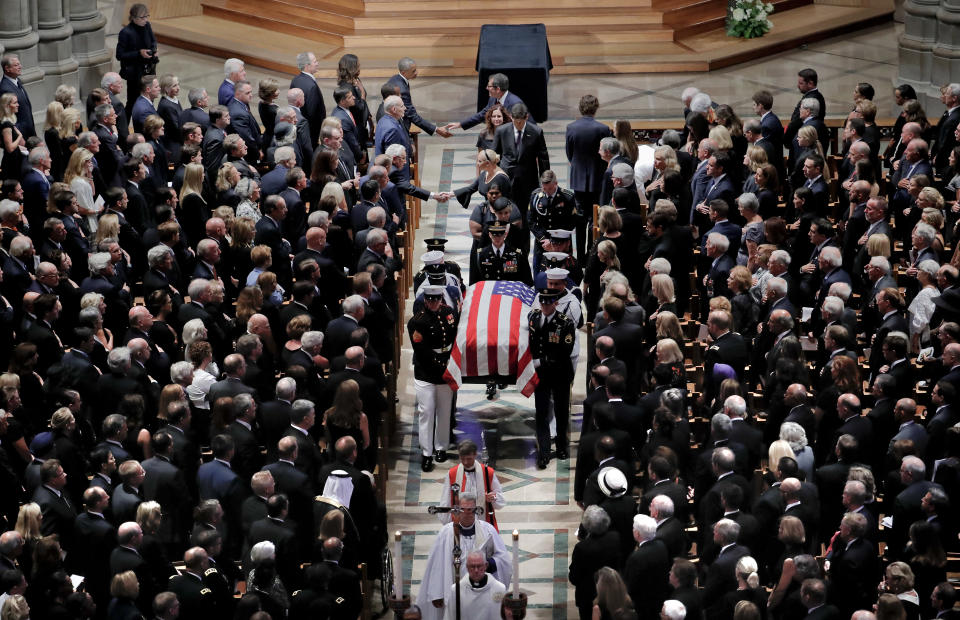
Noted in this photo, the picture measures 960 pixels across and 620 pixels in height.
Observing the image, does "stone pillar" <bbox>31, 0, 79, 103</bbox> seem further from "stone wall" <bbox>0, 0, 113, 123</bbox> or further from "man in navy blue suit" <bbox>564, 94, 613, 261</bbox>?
"man in navy blue suit" <bbox>564, 94, 613, 261</bbox>

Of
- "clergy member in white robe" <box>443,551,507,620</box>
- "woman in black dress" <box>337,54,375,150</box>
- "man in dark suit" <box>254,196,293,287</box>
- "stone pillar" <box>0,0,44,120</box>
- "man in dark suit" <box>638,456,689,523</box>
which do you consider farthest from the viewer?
"stone pillar" <box>0,0,44,120</box>

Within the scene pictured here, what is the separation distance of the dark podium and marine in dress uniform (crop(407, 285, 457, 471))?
6.58 meters

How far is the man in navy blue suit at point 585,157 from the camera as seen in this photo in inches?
656

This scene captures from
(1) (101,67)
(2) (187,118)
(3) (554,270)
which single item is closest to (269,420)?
(3) (554,270)

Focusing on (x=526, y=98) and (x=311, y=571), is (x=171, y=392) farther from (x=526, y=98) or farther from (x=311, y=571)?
(x=526, y=98)

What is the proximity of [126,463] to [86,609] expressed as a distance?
120 centimetres

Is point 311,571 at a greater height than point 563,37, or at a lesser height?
lesser

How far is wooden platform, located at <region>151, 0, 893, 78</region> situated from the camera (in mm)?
23062

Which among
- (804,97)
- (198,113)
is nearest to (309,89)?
(198,113)

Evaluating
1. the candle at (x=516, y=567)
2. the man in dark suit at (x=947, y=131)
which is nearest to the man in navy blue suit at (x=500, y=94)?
the man in dark suit at (x=947, y=131)

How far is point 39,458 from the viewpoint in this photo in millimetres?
11664

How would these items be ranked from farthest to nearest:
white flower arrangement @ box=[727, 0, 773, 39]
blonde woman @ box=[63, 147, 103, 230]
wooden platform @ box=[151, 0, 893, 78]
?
white flower arrangement @ box=[727, 0, 773, 39] → wooden platform @ box=[151, 0, 893, 78] → blonde woman @ box=[63, 147, 103, 230]

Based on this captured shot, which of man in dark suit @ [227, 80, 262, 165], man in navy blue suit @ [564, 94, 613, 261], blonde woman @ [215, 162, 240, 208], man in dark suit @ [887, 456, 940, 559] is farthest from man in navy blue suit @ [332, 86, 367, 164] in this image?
man in dark suit @ [887, 456, 940, 559]

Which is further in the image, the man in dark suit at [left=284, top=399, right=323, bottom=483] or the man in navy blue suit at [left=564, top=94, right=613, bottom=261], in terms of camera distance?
the man in navy blue suit at [left=564, top=94, right=613, bottom=261]
